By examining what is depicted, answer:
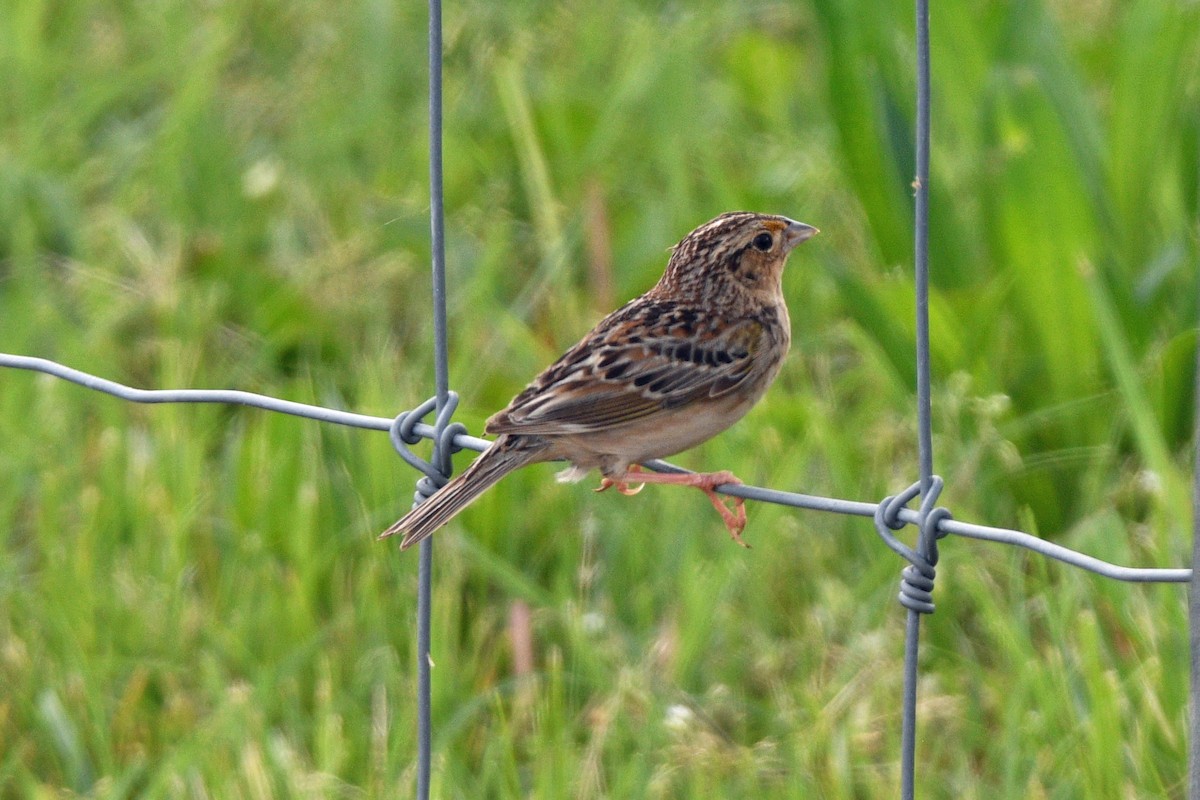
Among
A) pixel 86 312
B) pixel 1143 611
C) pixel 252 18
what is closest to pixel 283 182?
pixel 86 312

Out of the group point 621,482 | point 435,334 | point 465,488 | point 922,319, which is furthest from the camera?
point 621,482

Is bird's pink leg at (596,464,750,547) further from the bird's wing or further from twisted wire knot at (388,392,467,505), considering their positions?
twisted wire knot at (388,392,467,505)

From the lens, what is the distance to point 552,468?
4.66m

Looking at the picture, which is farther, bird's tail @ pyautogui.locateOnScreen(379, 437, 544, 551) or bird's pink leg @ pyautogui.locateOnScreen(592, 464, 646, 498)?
bird's pink leg @ pyautogui.locateOnScreen(592, 464, 646, 498)

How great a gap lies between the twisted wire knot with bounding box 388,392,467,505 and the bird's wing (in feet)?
0.82

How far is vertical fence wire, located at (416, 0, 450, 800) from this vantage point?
2881mm


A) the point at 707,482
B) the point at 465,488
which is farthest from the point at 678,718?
the point at 465,488

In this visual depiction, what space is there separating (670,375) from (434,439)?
0.65 m

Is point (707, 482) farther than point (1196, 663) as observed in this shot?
Yes

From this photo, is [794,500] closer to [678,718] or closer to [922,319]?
[922,319]

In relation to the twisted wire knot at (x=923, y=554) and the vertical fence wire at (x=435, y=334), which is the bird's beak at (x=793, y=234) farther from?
the twisted wire knot at (x=923, y=554)

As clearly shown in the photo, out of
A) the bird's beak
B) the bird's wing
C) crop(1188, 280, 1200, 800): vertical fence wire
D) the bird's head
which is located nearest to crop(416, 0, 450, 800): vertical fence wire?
the bird's wing

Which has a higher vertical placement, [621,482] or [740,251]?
[740,251]

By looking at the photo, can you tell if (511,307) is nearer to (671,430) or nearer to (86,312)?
(86,312)
